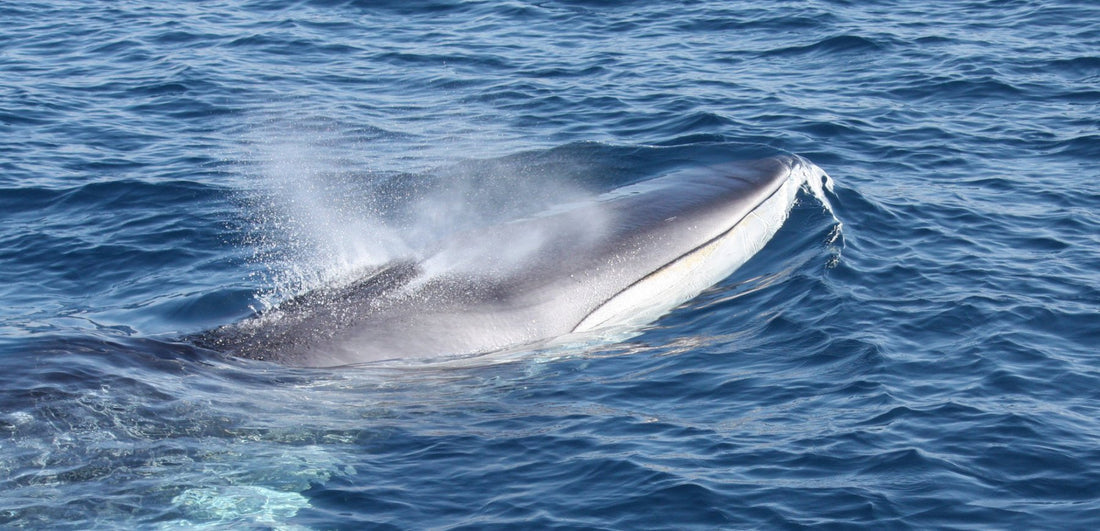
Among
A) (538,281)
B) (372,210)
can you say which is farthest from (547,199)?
(538,281)

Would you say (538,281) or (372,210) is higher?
(538,281)

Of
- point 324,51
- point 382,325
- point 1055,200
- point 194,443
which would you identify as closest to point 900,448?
point 382,325

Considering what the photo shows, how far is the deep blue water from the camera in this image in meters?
12.0

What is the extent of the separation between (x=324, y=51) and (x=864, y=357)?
20469 mm

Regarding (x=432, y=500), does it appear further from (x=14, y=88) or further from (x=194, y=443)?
(x=14, y=88)

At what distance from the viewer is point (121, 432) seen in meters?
12.2

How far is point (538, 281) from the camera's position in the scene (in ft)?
51.1

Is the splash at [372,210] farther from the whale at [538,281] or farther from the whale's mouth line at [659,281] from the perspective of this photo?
the whale's mouth line at [659,281]

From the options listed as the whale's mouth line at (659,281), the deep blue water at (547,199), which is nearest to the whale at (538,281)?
the whale's mouth line at (659,281)

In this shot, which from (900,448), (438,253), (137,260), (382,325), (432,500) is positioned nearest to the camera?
(432,500)

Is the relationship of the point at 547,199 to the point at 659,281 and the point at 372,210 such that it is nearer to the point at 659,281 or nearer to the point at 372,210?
the point at 372,210

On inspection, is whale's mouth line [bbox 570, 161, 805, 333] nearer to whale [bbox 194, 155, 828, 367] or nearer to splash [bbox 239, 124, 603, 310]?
whale [bbox 194, 155, 828, 367]

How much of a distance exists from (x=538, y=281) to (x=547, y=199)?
12.1ft

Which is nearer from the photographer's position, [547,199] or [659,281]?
[659,281]
